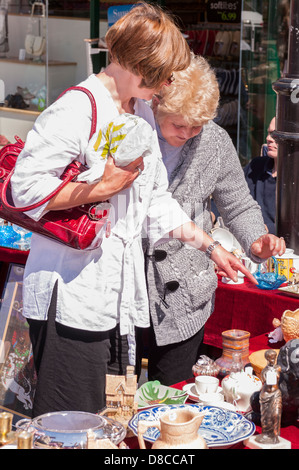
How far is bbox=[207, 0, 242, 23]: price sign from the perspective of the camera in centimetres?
598

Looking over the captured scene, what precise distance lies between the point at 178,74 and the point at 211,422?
1039 mm

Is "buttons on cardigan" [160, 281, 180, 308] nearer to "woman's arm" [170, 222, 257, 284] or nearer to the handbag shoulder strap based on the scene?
"woman's arm" [170, 222, 257, 284]

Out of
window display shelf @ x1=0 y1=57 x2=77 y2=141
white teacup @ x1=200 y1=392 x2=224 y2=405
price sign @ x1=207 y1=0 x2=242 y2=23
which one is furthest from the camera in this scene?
window display shelf @ x1=0 y1=57 x2=77 y2=141

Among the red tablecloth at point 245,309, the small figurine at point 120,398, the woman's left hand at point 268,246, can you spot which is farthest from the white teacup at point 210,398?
the red tablecloth at point 245,309

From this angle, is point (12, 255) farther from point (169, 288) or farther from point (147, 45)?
point (147, 45)

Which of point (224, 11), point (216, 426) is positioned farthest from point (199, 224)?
point (224, 11)

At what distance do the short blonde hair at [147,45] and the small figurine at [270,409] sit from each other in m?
0.73

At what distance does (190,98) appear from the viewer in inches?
84.1

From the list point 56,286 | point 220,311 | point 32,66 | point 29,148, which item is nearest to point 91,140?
point 29,148

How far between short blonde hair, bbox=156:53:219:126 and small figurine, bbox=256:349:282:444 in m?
0.90

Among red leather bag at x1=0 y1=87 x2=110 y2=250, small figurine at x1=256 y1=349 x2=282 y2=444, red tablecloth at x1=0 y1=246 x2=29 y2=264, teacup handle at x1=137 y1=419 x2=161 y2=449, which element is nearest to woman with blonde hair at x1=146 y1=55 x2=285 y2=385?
red leather bag at x1=0 y1=87 x2=110 y2=250

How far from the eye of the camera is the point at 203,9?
613cm

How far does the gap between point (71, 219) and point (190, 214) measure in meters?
0.67
